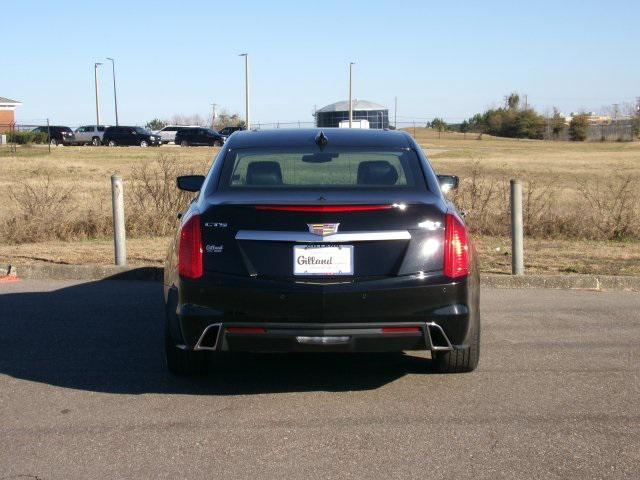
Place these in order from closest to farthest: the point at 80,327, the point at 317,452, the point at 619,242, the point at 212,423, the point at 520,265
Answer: the point at 317,452 → the point at 212,423 → the point at 80,327 → the point at 520,265 → the point at 619,242

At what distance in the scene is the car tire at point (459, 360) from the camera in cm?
615

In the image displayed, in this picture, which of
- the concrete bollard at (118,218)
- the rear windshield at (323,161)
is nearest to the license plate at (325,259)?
the rear windshield at (323,161)

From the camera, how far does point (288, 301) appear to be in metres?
5.39

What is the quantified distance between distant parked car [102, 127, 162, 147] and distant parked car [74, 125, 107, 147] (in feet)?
4.27

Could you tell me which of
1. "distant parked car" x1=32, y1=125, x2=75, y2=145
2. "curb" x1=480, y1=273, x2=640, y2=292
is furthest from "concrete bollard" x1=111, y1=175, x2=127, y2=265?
"distant parked car" x1=32, y1=125, x2=75, y2=145

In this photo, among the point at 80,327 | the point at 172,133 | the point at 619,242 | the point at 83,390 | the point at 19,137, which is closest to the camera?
the point at 83,390

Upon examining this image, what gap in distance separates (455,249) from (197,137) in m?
58.5

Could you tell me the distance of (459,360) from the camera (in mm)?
6254

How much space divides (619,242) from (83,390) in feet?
30.7

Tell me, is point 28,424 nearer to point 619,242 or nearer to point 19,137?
point 619,242

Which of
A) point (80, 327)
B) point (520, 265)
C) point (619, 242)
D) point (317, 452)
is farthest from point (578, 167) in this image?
point (317, 452)

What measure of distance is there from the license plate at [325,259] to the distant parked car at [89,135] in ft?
200

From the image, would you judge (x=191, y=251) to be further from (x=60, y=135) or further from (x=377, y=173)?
(x=60, y=135)

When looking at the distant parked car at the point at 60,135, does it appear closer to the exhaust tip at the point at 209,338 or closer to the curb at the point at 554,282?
the curb at the point at 554,282
